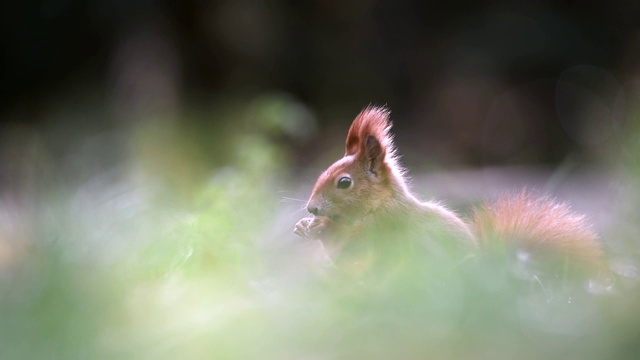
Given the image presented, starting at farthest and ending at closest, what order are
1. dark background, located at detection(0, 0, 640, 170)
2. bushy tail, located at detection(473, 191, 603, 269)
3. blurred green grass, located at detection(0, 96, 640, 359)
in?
dark background, located at detection(0, 0, 640, 170)
bushy tail, located at detection(473, 191, 603, 269)
blurred green grass, located at detection(0, 96, 640, 359)

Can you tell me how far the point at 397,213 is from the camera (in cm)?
166

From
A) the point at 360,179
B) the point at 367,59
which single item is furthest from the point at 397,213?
the point at 367,59

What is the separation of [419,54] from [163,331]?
228 inches

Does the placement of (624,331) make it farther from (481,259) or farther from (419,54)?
(419,54)

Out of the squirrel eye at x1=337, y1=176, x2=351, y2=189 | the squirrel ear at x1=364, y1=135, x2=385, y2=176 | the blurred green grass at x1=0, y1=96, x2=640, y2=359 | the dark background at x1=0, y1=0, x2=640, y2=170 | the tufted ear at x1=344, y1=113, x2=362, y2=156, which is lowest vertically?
the blurred green grass at x1=0, y1=96, x2=640, y2=359

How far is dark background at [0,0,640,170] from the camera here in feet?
19.7

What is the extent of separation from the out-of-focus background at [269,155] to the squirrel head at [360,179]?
0.11m

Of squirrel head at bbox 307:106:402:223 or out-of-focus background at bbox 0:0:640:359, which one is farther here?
squirrel head at bbox 307:106:402:223

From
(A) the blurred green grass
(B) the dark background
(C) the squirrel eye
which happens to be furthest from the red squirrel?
(B) the dark background

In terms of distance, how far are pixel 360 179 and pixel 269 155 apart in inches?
46.9

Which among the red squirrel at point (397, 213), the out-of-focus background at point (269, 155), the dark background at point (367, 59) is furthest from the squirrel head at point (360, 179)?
the dark background at point (367, 59)

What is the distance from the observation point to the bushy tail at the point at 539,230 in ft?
4.67

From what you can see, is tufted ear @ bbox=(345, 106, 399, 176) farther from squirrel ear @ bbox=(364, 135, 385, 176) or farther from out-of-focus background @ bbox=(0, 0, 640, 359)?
out-of-focus background @ bbox=(0, 0, 640, 359)

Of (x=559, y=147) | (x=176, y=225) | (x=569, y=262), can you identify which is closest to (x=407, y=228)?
(x=569, y=262)
